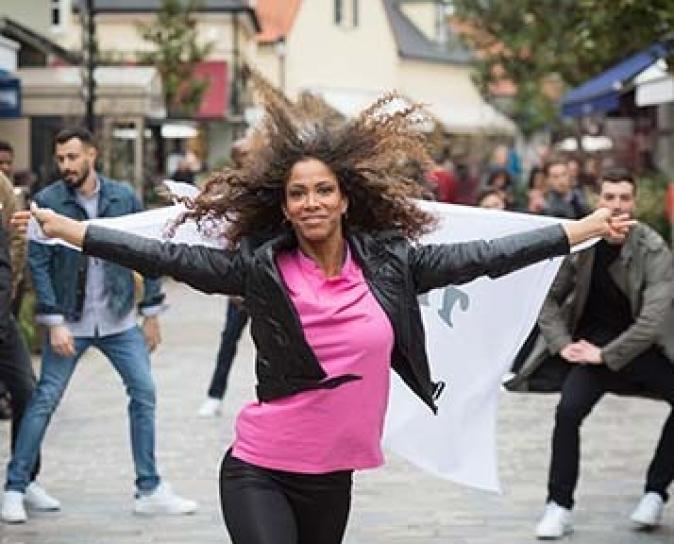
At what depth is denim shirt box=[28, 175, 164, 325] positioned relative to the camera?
8.09m

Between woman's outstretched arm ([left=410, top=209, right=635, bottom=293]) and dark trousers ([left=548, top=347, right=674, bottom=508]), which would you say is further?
dark trousers ([left=548, top=347, right=674, bottom=508])

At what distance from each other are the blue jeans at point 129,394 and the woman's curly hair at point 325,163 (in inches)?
117

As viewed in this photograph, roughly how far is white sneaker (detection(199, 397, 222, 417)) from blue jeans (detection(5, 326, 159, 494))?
11.2 feet

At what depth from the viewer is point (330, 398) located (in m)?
4.93

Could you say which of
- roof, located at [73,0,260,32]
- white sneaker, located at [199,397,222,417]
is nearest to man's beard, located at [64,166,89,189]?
white sneaker, located at [199,397,222,417]

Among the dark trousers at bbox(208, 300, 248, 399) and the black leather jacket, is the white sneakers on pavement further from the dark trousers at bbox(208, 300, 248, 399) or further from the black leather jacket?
the black leather jacket

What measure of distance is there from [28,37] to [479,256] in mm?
18937

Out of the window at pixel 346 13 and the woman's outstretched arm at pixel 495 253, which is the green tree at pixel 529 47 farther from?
the window at pixel 346 13

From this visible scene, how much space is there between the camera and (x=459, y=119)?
66.0 m

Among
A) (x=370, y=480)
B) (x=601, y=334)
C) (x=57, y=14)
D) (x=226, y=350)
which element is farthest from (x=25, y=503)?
(x=57, y=14)

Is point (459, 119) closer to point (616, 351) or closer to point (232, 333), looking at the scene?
point (232, 333)

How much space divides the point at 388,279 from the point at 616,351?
2.80 m

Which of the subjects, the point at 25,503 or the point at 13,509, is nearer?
the point at 13,509

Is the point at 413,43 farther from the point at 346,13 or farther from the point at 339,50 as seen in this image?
the point at 339,50
